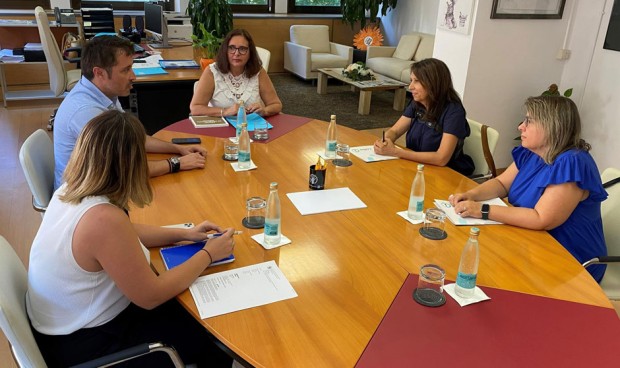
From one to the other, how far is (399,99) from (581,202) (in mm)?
4924

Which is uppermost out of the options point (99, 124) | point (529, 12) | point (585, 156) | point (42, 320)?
point (529, 12)

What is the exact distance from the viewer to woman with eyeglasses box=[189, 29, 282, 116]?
10.5ft

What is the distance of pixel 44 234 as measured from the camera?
4.57ft

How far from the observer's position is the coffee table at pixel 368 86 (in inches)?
250

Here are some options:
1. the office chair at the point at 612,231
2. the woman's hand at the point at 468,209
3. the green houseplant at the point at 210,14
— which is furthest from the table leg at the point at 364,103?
the woman's hand at the point at 468,209

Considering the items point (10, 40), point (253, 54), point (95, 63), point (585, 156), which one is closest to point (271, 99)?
point (253, 54)

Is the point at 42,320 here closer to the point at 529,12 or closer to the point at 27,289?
the point at 27,289

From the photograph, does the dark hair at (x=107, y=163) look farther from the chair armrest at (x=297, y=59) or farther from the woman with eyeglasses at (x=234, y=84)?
the chair armrest at (x=297, y=59)

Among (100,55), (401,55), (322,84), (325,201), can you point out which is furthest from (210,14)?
(325,201)

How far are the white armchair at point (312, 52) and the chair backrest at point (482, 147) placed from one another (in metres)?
4.83

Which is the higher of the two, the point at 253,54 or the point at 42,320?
the point at 253,54

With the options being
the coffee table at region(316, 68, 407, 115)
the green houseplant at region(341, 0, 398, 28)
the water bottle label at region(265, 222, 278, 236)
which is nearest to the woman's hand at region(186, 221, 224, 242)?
the water bottle label at region(265, 222, 278, 236)

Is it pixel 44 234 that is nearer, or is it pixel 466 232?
pixel 44 234

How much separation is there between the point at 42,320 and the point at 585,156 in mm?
1993
